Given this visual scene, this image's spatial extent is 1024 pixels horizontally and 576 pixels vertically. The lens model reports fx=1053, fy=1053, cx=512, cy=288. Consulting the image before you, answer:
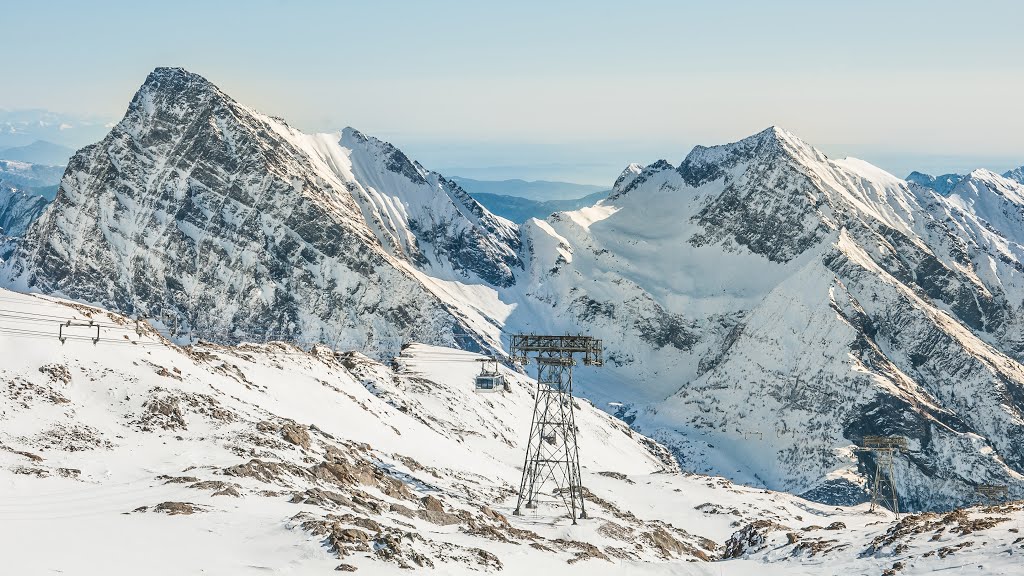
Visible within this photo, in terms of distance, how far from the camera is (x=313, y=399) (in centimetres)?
10831

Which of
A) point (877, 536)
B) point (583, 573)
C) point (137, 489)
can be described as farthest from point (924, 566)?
point (137, 489)

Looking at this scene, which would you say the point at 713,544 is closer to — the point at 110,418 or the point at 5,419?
the point at 110,418

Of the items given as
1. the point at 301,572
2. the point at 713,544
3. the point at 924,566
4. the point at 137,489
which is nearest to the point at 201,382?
the point at 137,489

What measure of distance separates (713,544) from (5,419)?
62.0 meters

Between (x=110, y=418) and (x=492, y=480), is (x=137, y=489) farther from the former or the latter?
(x=492, y=480)

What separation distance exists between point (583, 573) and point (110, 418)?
3400 cm

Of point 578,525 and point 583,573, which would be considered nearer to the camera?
point 583,573

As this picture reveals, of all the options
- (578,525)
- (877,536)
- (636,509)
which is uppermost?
(877,536)

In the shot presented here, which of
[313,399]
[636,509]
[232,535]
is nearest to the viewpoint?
[232,535]

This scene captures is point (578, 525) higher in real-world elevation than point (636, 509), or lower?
higher

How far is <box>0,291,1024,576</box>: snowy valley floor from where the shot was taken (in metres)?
49.6

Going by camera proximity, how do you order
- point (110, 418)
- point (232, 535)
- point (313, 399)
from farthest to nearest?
point (313, 399), point (110, 418), point (232, 535)

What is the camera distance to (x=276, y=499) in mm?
59062

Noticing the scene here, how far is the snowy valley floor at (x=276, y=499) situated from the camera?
163 ft
